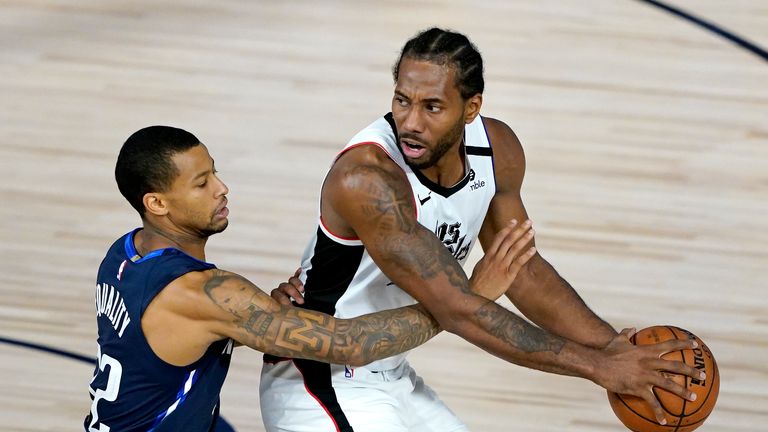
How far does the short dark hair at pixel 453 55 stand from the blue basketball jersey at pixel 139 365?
31.0 inches

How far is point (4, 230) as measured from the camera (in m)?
6.13

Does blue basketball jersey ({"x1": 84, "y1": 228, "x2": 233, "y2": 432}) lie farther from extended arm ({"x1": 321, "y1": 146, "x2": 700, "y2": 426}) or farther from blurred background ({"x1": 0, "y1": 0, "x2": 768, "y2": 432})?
blurred background ({"x1": 0, "y1": 0, "x2": 768, "y2": 432})

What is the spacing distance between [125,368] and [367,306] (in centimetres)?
70

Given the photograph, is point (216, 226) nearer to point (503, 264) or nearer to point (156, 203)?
point (156, 203)

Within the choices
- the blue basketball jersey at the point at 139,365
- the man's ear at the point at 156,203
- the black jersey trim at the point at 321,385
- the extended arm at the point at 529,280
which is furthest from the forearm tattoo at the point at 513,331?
the man's ear at the point at 156,203

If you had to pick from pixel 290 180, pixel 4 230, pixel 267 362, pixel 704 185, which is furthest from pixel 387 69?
pixel 267 362

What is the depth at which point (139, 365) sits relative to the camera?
3316mm

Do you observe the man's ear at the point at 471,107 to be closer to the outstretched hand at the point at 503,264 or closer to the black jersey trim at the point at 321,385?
the outstretched hand at the point at 503,264

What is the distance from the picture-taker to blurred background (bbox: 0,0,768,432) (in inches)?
202

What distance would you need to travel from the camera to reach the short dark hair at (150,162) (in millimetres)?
3316

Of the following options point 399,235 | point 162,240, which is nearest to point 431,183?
point 399,235

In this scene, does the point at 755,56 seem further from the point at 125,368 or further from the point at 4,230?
the point at 125,368

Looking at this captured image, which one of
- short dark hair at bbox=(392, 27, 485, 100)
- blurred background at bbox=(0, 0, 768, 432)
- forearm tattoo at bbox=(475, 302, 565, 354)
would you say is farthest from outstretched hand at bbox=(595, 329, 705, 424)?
blurred background at bbox=(0, 0, 768, 432)

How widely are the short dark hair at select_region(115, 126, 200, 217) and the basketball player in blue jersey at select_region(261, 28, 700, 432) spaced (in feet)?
1.35
